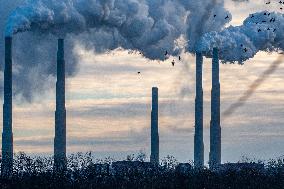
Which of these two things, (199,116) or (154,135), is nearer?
(154,135)

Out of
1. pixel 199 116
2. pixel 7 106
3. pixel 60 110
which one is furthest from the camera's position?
pixel 199 116

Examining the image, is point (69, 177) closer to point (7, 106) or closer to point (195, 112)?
point (7, 106)

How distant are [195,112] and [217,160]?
449cm

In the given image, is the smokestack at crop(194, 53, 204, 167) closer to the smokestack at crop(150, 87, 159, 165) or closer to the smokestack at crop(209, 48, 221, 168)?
the smokestack at crop(209, 48, 221, 168)

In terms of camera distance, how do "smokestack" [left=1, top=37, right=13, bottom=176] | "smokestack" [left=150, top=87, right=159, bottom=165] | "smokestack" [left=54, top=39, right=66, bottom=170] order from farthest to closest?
1. "smokestack" [left=150, top=87, right=159, bottom=165]
2. "smokestack" [left=54, top=39, right=66, bottom=170]
3. "smokestack" [left=1, top=37, right=13, bottom=176]

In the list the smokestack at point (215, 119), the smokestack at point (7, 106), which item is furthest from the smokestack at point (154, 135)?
the smokestack at point (7, 106)

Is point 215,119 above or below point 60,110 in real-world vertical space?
below

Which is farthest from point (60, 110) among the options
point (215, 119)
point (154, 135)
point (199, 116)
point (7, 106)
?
point (215, 119)

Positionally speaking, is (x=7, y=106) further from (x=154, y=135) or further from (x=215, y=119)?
(x=215, y=119)

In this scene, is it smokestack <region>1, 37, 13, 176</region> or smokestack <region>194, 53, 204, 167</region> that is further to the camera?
smokestack <region>194, 53, 204, 167</region>

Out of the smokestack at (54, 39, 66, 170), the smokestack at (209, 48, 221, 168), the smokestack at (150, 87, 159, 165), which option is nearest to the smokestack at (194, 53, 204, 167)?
the smokestack at (209, 48, 221, 168)

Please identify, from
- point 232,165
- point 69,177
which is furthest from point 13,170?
point 232,165

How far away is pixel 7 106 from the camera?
62969 millimetres

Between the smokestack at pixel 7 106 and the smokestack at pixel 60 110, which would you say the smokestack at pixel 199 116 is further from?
the smokestack at pixel 7 106
